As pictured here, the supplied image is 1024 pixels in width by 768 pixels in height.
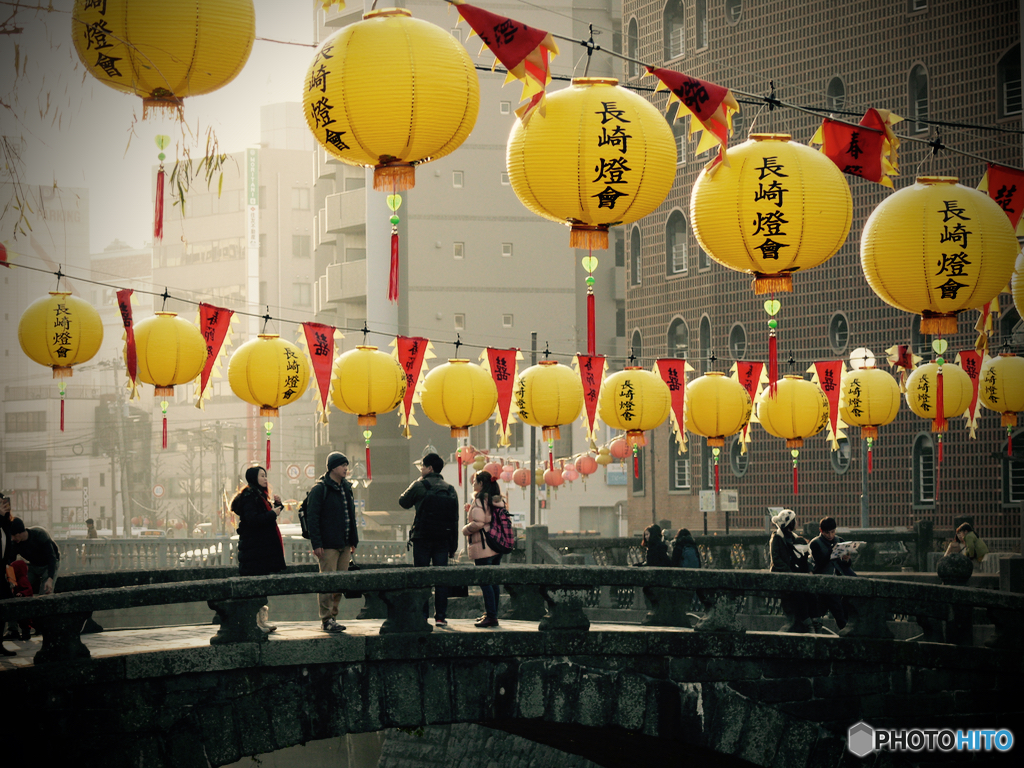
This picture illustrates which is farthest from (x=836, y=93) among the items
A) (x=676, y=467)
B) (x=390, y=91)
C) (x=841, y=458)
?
(x=390, y=91)

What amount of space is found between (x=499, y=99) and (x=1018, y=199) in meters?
42.2

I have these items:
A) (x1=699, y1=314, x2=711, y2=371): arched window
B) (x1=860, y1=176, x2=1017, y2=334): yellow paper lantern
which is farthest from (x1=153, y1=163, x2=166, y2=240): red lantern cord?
(x1=699, y1=314, x2=711, y2=371): arched window

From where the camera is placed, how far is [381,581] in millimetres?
11172

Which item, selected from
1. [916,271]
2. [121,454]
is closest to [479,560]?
[916,271]

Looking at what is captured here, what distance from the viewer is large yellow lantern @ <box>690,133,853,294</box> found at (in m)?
10.8

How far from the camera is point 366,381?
18797 mm

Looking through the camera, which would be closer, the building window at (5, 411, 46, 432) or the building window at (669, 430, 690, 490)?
the building window at (669, 430, 690, 490)

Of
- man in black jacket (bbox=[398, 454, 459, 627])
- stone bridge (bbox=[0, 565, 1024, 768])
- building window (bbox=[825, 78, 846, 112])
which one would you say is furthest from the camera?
building window (bbox=[825, 78, 846, 112])

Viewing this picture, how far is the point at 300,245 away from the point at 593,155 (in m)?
78.5

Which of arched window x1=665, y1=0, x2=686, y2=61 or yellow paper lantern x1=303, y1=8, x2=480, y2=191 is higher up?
arched window x1=665, y1=0, x2=686, y2=61

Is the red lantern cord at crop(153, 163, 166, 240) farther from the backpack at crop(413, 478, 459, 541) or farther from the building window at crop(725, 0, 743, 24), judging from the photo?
the building window at crop(725, 0, 743, 24)

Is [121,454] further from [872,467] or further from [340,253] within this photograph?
[872,467]

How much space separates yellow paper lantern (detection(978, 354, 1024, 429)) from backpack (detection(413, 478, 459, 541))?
29.9 feet

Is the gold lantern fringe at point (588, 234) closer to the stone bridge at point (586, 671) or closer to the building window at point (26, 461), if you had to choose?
the stone bridge at point (586, 671)
